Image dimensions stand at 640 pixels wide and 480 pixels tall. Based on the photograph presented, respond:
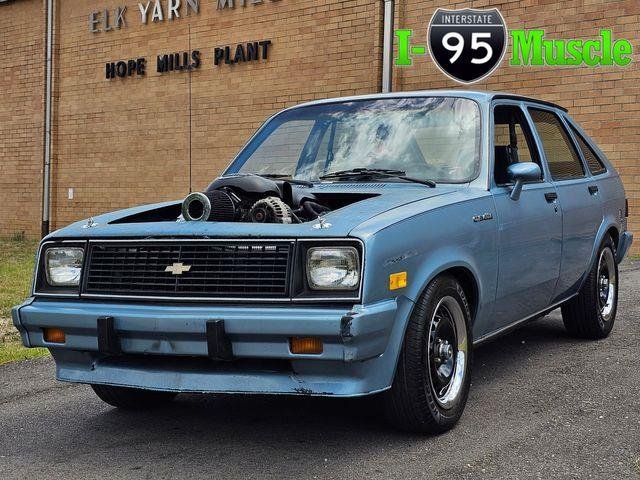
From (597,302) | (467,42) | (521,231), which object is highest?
(467,42)

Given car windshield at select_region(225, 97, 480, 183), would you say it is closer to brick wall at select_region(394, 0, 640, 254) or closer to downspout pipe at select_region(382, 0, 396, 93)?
brick wall at select_region(394, 0, 640, 254)

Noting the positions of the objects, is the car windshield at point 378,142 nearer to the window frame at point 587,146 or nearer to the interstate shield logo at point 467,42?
the window frame at point 587,146

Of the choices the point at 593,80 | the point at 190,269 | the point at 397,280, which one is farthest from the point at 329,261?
the point at 593,80

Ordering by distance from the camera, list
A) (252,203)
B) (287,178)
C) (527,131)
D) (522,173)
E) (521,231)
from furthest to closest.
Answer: (527,131) → (287,178) → (521,231) → (522,173) → (252,203)

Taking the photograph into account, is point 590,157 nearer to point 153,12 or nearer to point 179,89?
point 179,89

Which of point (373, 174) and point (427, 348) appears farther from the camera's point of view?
point (373, 174)

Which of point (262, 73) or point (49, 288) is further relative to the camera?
point (262, 73)

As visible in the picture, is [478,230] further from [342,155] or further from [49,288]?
[49,288]

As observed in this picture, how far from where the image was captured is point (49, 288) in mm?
4078

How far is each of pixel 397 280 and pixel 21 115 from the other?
61.2ft

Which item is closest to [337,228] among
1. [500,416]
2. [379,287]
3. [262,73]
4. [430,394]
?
[379,287]

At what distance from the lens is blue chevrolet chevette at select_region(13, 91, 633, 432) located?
3.51 metres

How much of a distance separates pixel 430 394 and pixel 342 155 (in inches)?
67.6

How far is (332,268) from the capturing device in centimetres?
352
